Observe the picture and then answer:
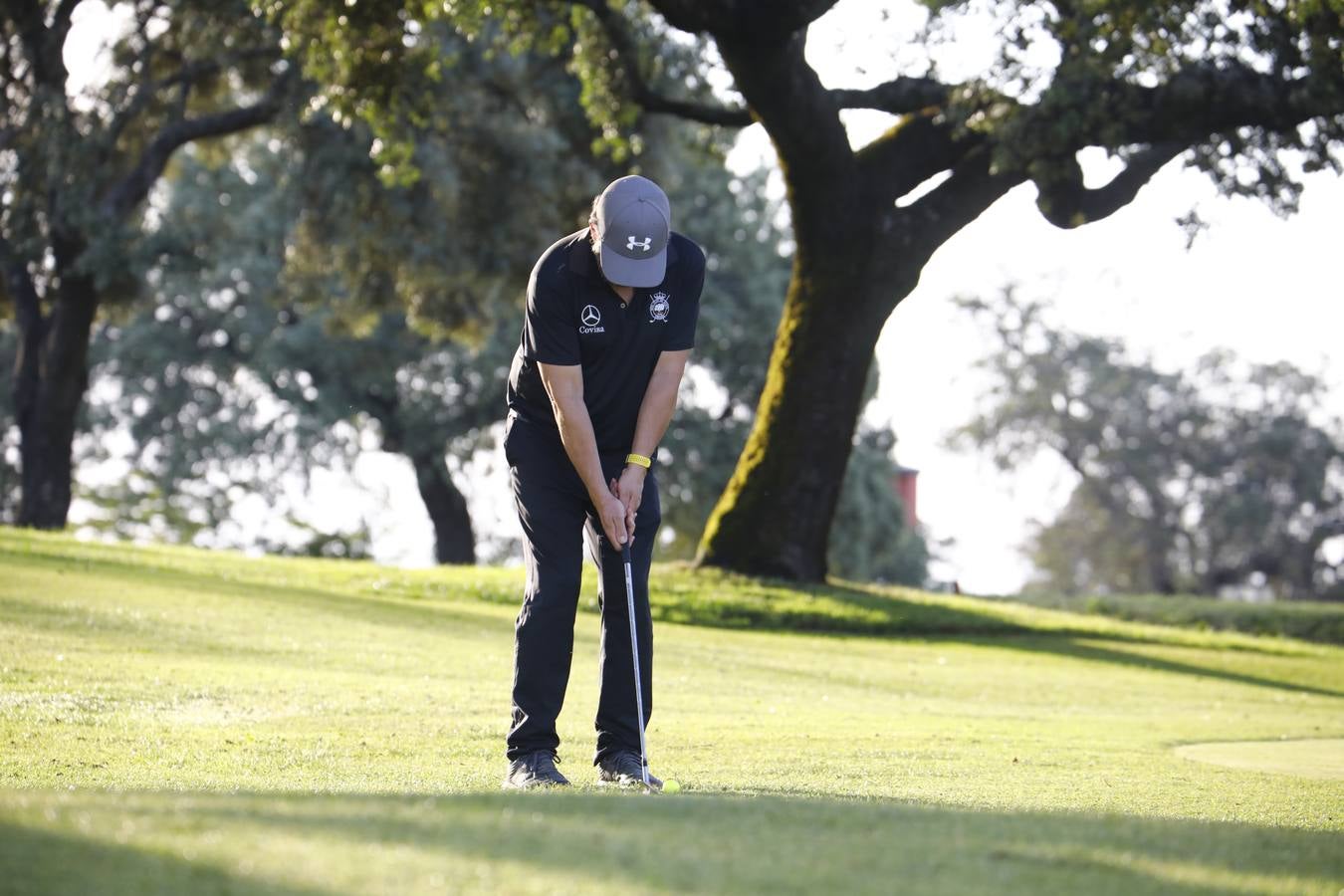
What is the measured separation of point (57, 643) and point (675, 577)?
31.5 ft

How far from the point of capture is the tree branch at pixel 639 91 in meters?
20.8

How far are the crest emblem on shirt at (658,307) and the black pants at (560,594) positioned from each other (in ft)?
1.98

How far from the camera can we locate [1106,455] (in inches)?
2234

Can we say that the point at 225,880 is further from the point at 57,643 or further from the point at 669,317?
the point at 57,643

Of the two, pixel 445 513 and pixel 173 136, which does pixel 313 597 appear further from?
pixel 445 513

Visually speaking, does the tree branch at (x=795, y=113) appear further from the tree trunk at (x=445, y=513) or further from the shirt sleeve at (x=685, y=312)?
the tree trunk at (x=445, y=513)

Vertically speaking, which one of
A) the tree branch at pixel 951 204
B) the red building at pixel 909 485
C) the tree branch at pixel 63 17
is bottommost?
the red building at pixel 909 485

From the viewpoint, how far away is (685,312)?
6406mm

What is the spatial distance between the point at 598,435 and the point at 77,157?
69.4 ft

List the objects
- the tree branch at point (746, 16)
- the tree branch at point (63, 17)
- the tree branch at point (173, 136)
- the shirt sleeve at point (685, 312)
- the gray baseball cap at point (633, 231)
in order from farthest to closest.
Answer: the tree branch at point (63, 17), the tree branch at point (173, 136), the tree branch at point (746, 16), the shirt sleeve at point (685, 312), the gray baseball cap at point (633, 231)

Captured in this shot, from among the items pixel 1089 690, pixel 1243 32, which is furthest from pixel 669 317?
pixel 1243 32

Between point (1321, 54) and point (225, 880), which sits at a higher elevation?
point (1321, 54)

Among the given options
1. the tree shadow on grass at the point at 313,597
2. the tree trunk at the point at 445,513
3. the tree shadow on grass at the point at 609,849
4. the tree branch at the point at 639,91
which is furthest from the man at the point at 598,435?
the tree trunk at the point at 445,513

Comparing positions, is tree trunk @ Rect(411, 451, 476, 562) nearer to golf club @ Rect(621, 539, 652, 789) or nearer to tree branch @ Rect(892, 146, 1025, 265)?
tree branch @ Rect(892, 146, 1025, 265)
